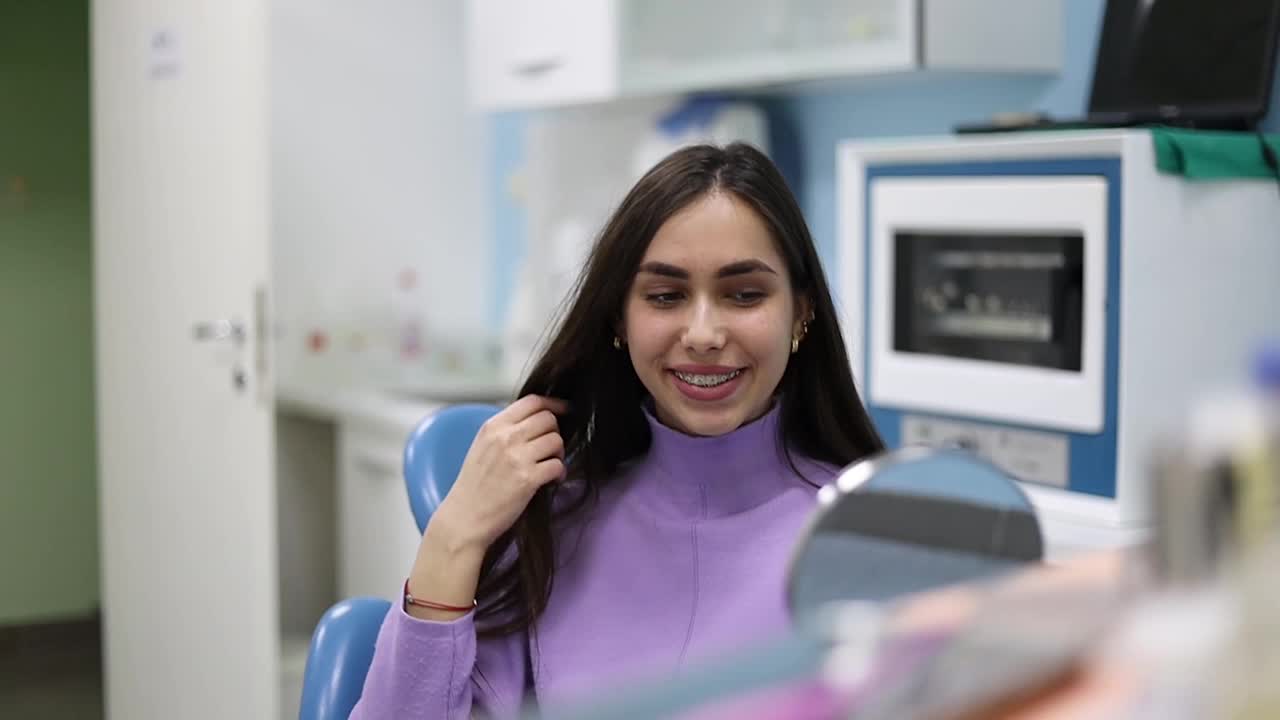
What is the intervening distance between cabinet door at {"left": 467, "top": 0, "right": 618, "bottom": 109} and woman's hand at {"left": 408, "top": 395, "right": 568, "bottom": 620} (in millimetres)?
1695

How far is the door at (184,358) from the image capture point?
306 centimetres

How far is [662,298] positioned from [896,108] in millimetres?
1532

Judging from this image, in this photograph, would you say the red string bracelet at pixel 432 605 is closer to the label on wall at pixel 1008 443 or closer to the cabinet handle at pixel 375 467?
the label on wall at pixel 1008 443

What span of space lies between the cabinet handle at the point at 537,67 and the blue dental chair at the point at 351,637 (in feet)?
5.39

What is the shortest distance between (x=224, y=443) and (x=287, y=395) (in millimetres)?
487

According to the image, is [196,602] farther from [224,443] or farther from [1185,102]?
[1185,102]

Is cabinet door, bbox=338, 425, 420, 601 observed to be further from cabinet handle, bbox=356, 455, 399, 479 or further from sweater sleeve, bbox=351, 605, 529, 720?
sweater sleeve, bbox=351, 605, 529, 720

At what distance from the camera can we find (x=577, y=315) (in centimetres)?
147

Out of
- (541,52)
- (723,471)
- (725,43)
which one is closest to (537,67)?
(541,52)

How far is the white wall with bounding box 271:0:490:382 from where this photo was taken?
12.1ft

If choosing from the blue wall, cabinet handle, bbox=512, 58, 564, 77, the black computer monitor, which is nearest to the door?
cabinet handle, bbox=512, 58, 564, 77

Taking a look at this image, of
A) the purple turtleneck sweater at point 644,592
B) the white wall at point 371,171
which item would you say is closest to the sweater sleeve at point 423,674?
the purple turtleneck sweater at point 644,592

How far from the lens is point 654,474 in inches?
59.7

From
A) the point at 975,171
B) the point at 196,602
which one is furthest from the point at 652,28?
the point at 196,602
